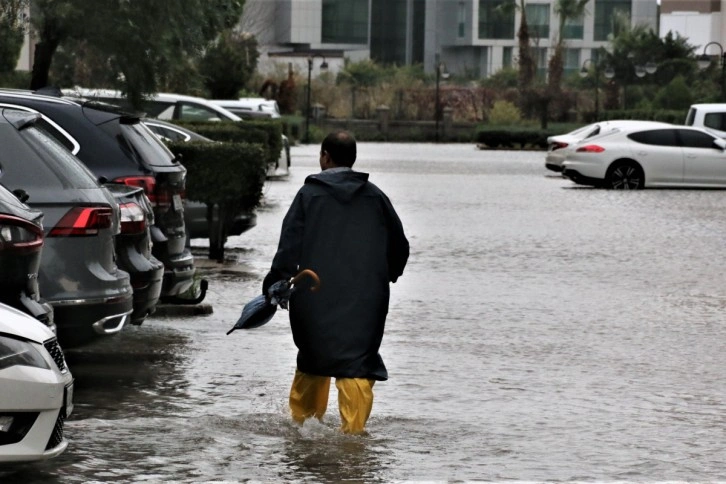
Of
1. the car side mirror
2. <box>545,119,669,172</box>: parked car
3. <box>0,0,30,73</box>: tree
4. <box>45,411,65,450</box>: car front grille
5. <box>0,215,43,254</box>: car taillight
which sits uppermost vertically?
<box>0,0,30,73</box>: tree

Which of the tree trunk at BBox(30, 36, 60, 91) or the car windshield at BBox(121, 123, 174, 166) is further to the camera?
the tree trunk at BBox(30, 36, 60, 91)

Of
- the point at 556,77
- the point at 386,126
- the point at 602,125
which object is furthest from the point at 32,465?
the point at 556,77

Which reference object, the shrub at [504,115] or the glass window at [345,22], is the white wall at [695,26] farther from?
the glass window at [345,22]

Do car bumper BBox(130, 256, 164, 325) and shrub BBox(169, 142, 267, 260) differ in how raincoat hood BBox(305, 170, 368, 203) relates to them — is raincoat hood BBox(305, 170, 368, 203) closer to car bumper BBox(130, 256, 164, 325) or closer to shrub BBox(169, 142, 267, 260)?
car bumper BBox(130, 256, 164, 325)

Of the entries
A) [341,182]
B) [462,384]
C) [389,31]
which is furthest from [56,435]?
[389,31]

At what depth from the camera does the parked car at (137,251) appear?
33.0 ft

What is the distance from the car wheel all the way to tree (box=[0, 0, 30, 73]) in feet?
56.7

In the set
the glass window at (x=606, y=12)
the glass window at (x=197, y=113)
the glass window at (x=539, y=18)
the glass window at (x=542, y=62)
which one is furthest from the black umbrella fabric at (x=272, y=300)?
the glass window at (x=606, y=12)

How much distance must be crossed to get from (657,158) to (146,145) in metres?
24.4

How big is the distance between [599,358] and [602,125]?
94.4 feet

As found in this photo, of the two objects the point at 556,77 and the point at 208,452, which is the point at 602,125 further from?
the point at 556,77

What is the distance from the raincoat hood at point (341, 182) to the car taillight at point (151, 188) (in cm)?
299

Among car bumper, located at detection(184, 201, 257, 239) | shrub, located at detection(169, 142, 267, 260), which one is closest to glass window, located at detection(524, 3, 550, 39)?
car bumper, located at detection(184, 201, 257, 239)

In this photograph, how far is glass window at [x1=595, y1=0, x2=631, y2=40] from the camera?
124 meters
